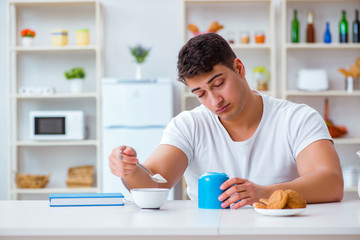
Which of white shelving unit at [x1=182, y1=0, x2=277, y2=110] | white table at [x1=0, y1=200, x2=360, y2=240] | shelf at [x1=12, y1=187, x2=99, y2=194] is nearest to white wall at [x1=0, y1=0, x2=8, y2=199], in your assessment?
shelf at [x1=12, y1=187, x2=99, y2=194]

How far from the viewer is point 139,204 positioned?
1.58 m

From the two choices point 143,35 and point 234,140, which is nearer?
point 234,140

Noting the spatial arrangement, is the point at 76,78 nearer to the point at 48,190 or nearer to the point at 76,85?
the point at 76,85

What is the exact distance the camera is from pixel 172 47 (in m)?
5.15

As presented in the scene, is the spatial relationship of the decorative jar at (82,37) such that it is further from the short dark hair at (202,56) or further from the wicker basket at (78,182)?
the short dark hair at (202,56)

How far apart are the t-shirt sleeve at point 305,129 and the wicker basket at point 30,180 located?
3466 mm

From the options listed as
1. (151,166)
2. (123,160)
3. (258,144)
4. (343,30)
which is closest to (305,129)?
(258,144)

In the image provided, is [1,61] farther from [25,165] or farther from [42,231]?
[42,231]

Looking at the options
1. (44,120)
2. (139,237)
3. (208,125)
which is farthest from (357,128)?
(139,237)

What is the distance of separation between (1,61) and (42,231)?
14.3 ft

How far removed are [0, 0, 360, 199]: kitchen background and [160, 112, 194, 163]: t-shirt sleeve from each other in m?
3.03

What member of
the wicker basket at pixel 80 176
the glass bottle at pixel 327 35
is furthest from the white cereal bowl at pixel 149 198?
the glass bottle at pixel 327 35

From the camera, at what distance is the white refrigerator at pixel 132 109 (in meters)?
4.64

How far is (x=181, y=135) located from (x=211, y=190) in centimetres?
46
